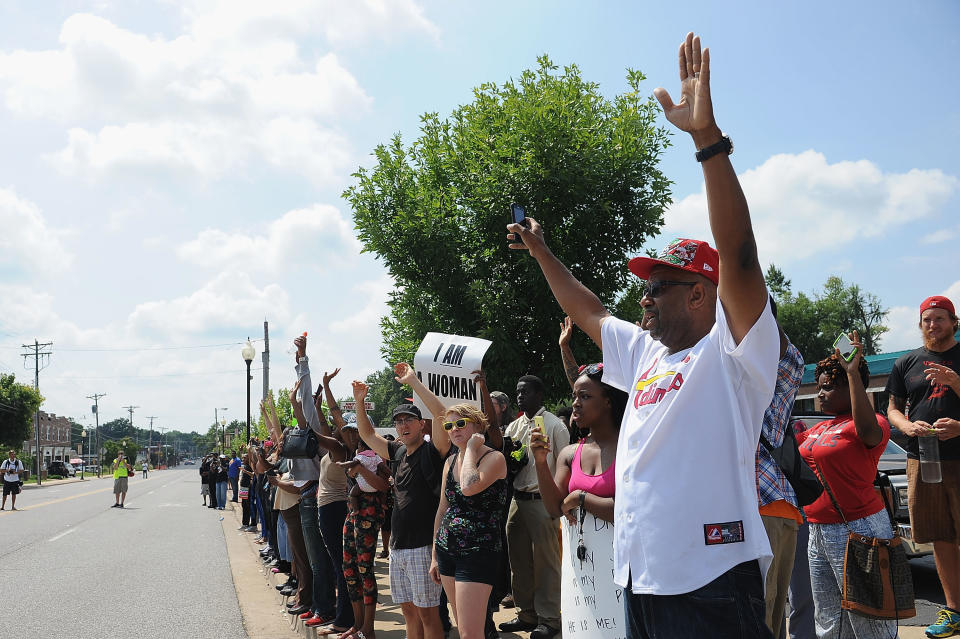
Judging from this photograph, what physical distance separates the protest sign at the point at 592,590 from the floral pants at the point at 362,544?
2.87 m

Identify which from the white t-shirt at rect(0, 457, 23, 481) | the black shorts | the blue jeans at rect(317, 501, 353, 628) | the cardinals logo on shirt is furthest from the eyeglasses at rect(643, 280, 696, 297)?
the white t-shirt at rect(0, 457, 23, 481)

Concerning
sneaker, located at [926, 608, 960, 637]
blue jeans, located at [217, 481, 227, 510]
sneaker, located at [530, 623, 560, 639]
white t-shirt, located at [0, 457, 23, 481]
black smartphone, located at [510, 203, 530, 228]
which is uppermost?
black smartphone, located at [510, 203, 530, 228]

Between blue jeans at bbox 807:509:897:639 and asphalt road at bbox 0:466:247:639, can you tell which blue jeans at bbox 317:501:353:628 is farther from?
blue jeans at bbox 807:509:897:639

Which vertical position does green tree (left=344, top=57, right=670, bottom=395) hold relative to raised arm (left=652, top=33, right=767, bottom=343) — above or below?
above

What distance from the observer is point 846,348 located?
172 inches

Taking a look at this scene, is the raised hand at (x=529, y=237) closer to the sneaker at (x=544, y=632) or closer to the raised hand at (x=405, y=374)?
the raised hand at (x=405, y=374)

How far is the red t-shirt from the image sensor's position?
169 inches

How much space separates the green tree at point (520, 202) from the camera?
11031mm

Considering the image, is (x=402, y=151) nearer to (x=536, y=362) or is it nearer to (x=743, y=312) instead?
(x=536, y=362)

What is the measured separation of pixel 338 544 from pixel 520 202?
5.85m

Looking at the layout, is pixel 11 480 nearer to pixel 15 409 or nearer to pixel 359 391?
pixel 359 391

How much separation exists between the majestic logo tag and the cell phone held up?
259cm

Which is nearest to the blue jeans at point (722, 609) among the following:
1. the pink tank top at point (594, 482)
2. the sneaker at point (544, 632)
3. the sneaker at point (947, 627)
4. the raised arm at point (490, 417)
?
the pink tank top at point (594, 482)

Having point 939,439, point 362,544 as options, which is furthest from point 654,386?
point 362,544
